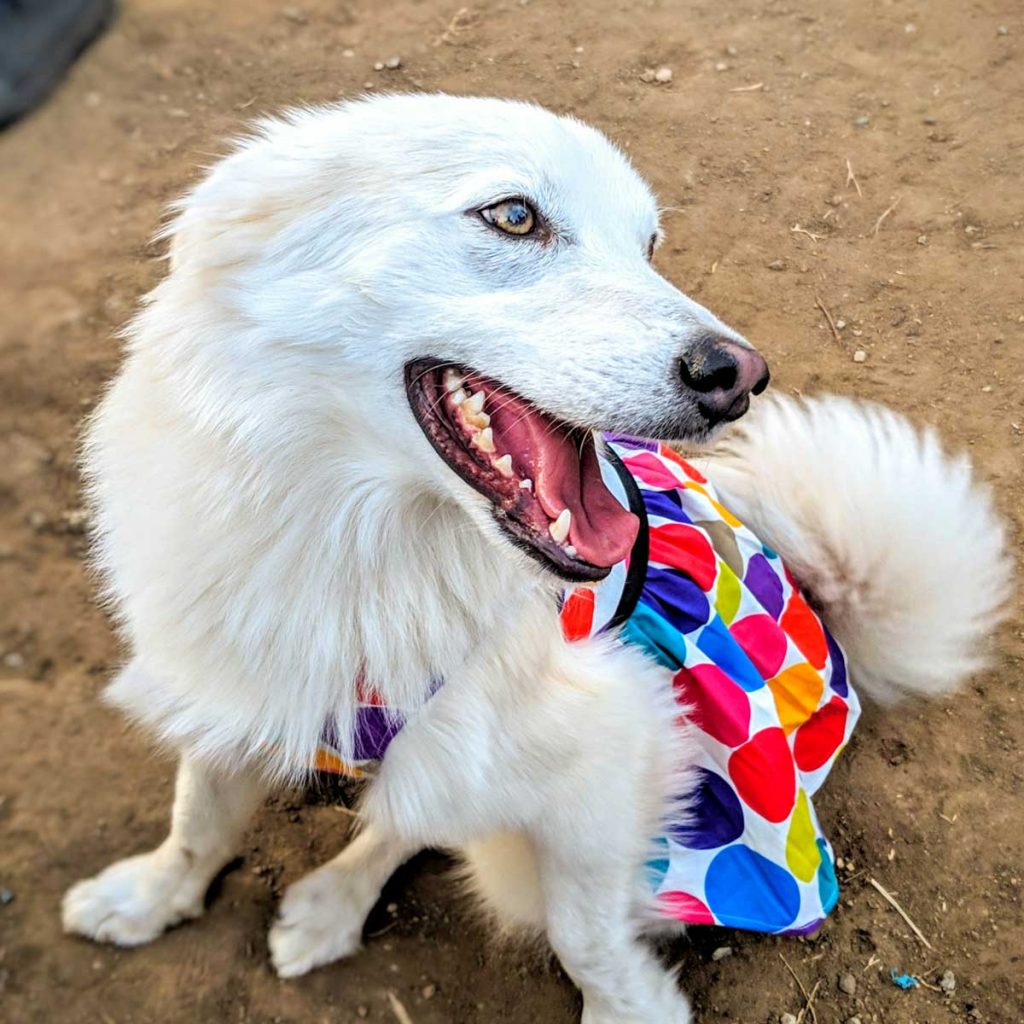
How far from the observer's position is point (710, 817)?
206cm

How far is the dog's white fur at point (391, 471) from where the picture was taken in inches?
56.0

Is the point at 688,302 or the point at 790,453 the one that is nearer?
the point at 688,302

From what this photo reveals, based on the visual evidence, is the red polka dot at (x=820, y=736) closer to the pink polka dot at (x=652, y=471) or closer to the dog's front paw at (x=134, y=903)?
the pink polka dot at (x=652, y=471)

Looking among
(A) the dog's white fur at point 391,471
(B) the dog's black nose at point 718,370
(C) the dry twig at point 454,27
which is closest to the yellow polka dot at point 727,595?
(A) the dog's white fur at point 391,471

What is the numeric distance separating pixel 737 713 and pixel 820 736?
29cm

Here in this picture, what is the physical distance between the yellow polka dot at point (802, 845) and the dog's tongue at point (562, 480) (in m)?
0.87

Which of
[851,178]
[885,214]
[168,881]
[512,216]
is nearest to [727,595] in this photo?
[512,216]

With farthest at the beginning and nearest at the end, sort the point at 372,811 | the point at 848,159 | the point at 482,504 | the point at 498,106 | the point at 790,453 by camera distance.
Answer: the point at 848,159 < the point at 790,453 < the point at 372,811 < the point at 498,106 < the point at 482,504

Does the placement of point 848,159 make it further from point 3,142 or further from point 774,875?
point 3,142

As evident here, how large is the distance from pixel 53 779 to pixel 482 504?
1.57m

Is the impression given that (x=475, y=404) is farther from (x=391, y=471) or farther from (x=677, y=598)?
(x=677, y=598)

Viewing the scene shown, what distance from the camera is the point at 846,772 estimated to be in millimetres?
2424

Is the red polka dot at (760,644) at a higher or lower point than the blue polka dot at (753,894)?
higher

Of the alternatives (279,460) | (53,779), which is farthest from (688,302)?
(53,779)
